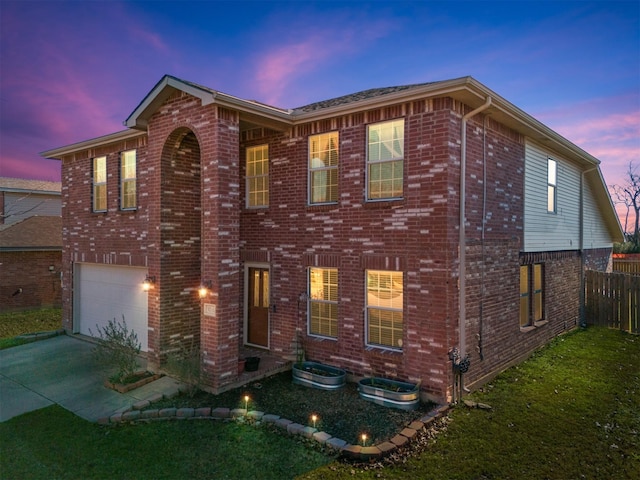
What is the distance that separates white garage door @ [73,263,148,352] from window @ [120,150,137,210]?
77.2 inches

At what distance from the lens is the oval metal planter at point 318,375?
7.90m

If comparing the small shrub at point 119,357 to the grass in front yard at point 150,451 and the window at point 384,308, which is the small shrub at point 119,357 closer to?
the grass in front yard at point 150,451

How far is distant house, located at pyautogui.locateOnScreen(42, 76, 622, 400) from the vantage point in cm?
736

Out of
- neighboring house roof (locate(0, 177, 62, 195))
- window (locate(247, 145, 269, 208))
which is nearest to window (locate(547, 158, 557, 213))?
window (locate(247, 145, 269, 208))

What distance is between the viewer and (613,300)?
13.6m

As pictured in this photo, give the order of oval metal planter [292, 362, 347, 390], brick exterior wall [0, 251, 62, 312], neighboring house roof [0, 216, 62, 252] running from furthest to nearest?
neighboring house roof [0, 216, 62, 252] < brick exterior wall [0, 251, 62, 312] < oval metal planter [292, 362, 347, 390]

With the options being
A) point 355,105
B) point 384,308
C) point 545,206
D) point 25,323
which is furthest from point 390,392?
point 25,323

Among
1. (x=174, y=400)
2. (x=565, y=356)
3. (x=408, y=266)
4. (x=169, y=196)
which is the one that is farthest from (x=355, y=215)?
(x=565, y=356)

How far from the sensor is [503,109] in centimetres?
800

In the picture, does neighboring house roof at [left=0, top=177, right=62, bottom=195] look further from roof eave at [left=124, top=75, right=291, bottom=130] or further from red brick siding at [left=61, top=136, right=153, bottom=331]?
roof eave at [left=124, top=75, right=291, bottom=130]

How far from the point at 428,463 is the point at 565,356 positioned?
7119 millimetres

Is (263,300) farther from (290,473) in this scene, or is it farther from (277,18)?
(277,18)

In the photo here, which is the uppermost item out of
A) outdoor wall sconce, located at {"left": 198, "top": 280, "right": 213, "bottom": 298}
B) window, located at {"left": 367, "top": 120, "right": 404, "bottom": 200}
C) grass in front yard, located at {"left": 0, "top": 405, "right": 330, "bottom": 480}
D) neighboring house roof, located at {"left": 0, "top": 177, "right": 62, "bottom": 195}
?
neighboring house roof, located at {"left": 0, "top": 177, "right": 62, "bottom": 195}

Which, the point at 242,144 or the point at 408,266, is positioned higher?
the point at 242,144
